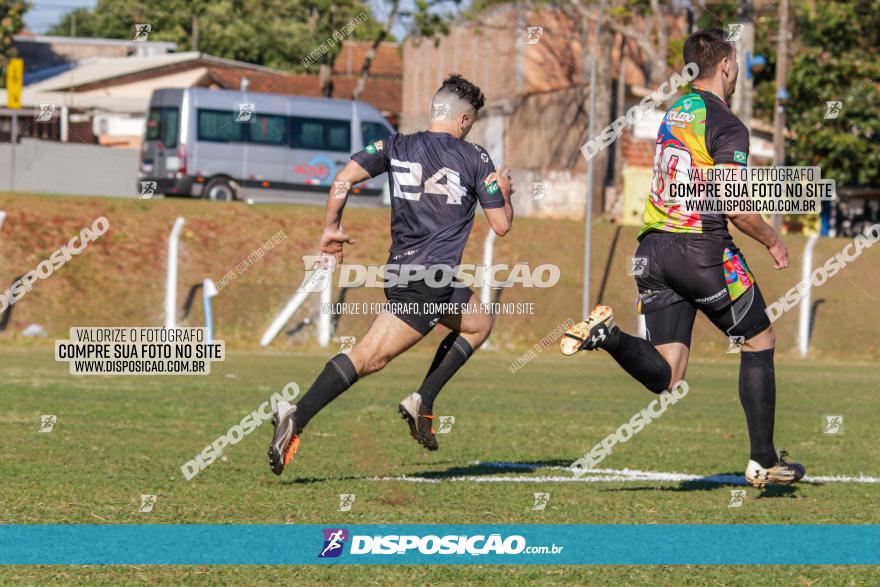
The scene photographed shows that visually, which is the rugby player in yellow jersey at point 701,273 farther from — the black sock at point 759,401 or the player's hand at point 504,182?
the player's hand at point 504,182

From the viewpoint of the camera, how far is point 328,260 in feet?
25.0

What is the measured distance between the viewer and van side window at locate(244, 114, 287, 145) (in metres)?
31.2

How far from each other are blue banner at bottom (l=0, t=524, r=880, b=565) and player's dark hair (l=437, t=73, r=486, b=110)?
8.55 feet

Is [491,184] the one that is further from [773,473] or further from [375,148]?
[773,473]

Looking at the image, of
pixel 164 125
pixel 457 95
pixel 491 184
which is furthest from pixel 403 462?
pixel 164 125

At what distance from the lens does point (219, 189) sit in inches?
1190

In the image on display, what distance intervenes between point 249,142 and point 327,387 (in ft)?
78.8

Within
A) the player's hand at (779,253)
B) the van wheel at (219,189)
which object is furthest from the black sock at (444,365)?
the van wheel at (219,189)

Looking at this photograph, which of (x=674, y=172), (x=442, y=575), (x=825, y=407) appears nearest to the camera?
(x=442, y=575)

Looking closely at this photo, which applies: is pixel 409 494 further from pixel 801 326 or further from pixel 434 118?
pixel 801 326

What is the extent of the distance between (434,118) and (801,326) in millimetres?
18047

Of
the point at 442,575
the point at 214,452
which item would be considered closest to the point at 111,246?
the point at 214,452

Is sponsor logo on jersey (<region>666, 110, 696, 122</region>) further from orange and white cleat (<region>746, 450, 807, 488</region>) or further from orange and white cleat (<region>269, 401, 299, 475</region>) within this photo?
orange and white cleat (<region>269, 401, 299, 475</region>)

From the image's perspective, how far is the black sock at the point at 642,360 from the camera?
745 cm
